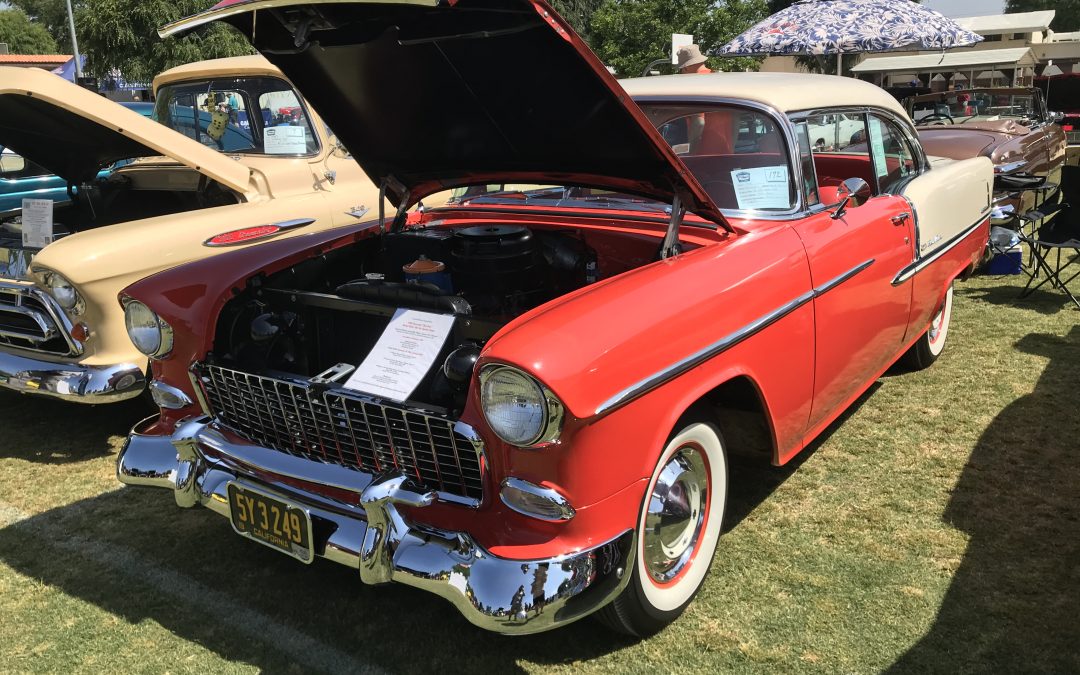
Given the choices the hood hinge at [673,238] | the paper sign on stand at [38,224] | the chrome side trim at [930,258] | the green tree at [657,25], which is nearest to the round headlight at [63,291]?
the paper sign on stand at [38,224]

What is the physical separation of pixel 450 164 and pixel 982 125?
7.83 metres

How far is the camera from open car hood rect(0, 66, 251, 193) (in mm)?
3922

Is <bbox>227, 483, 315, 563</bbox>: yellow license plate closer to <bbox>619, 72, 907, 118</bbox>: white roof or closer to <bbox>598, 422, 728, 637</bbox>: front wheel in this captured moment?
<bbox>598, 422, 728, 637</bbox>: front wheel

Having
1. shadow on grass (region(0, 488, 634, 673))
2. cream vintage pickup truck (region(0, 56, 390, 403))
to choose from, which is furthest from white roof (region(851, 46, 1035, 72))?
shadow on grass (region(0, 488, 634, 673))

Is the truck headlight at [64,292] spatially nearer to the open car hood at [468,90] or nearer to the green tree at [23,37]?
the open car hood at [468,90]

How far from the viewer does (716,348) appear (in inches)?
91.8

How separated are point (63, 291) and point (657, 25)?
17.1m

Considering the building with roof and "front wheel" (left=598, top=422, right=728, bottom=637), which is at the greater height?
the building with roof

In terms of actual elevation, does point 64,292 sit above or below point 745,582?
above

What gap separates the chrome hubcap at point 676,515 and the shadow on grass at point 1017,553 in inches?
25.0

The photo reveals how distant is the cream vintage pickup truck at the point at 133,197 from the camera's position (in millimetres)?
3779

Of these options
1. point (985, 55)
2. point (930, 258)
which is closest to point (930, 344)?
point (930, 258)

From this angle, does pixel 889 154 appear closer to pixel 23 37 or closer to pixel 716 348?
pixel 716 348

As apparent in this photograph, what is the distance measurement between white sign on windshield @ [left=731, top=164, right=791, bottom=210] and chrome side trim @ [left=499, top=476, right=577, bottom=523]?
1406 millimetres
